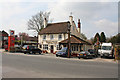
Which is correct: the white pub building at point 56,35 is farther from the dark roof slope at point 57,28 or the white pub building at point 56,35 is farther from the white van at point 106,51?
the white van at point 106,51

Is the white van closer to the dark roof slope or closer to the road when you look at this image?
the road

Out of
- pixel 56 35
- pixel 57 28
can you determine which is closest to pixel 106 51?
pixel 56 35

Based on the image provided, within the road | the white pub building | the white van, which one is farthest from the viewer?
the white pub building

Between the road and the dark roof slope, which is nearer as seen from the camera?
the road

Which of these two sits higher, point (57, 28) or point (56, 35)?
point (57, 28)

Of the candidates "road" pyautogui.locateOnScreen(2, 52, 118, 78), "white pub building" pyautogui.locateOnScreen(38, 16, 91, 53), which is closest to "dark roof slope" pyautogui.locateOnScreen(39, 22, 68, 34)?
"white pub building" pyautogui.locateOnScreen(38, 16, 91, 53)

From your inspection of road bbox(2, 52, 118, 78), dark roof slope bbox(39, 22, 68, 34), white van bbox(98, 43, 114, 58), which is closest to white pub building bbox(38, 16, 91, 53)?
dark roof slope bbox(39, 22, 68, 34)

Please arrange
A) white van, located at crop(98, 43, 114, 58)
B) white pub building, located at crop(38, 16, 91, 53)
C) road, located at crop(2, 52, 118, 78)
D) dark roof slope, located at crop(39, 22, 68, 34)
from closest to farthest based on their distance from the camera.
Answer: road, located at crop(2, 52, 118, 78) < white van, located at crop(98, 43, 114, 58) < white pub building, located at crop(38, 16, 91, 53) < dark roof slope, located at crop(39, 22, 68, 34)

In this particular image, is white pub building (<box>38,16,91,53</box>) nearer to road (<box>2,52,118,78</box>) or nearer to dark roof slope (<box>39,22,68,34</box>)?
dark roof slope (<box>39,22,68,34</box>)

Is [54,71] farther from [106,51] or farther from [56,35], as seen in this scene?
[56,35]

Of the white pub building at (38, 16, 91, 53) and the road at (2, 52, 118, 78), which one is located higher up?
the white pub building at (38, 16, 91, 53)

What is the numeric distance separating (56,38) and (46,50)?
A: 4.42 m

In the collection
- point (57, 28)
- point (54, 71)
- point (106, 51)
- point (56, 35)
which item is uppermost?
point (57, 28)

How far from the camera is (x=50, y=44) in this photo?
A: 33750 millimetres
